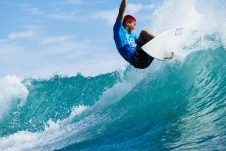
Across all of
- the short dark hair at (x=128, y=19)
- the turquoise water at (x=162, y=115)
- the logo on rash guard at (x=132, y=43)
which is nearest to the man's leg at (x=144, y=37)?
the logo on rash guard at (x=132, y=43)

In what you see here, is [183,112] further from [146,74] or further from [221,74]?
[146,74]

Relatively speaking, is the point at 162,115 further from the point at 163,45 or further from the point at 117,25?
the point at 117,25

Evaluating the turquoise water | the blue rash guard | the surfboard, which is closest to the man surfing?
the blue rash guard

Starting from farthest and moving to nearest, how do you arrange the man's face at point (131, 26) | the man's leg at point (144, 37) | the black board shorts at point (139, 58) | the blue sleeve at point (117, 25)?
1. the man's leg at point (144, 37)
2. the black board shorts at point (139, 58)
3. the man's face at point (131, 26)
4. the blue sleeve at point (117, 25)

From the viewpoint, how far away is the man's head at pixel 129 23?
741 centimetres

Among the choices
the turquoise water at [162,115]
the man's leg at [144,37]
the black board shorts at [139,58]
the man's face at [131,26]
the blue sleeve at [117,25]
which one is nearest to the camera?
the turquoise water at [162,115]

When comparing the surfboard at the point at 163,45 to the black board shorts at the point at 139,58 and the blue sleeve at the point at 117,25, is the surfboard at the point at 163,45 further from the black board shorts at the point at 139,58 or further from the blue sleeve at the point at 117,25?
the blue sleeve at the point at 117,25

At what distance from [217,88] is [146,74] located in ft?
17.5

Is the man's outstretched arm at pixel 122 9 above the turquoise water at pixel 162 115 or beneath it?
above

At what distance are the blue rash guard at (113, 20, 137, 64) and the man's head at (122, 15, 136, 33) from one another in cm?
9

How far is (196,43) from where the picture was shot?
13.3 m

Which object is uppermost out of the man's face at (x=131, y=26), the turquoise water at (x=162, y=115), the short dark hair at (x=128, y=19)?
the short dark hair at (x=128, y=19)

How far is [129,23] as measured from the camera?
748 centimetres

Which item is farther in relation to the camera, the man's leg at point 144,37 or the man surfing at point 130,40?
the man's leg at point 144,37
